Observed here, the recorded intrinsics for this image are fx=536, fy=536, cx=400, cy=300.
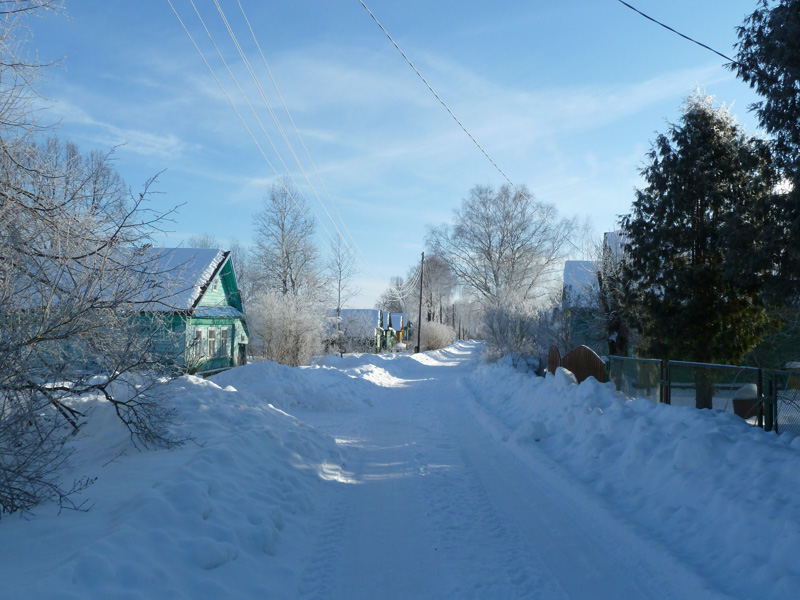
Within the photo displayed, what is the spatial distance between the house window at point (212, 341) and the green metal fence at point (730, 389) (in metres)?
18.3

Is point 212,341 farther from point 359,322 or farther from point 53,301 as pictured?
point 359,322

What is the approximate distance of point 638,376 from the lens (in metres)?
10.7

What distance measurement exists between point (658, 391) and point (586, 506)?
4537mm

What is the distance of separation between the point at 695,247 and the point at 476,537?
10.7 m

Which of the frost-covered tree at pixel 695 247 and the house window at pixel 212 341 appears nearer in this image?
the frost-covered tree at pixel 695 247

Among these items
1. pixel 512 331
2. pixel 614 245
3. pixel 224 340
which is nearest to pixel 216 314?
pixel 224 340

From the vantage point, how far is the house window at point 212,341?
23547 millimetres

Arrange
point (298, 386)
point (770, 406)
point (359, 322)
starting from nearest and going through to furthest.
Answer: point (770, 406) < point (298, 386) < point (359, 322)

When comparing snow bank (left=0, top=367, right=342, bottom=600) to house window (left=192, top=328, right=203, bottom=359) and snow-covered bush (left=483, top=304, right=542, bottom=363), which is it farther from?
snow-covered bush (left=483, top=304, right=542, bottom=363)

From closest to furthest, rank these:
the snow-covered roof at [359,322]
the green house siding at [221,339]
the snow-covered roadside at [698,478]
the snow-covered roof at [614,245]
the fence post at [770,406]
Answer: the snow-covered roadside at [698,478] → the fence post at [770,406] → the snow-covered roof at [614,245] → the green house siding at [221,339] → the snow-covered roof at [359,322]

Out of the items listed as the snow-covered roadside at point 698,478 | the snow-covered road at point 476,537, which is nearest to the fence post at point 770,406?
the snow-covered roadside at point 698,478

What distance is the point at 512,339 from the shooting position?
85.4 feet

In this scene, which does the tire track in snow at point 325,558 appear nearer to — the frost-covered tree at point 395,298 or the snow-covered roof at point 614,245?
the snow-covered roof at point 614,245

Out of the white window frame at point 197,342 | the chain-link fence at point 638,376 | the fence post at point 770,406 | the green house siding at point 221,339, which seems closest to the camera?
the fence post at point 770,406
